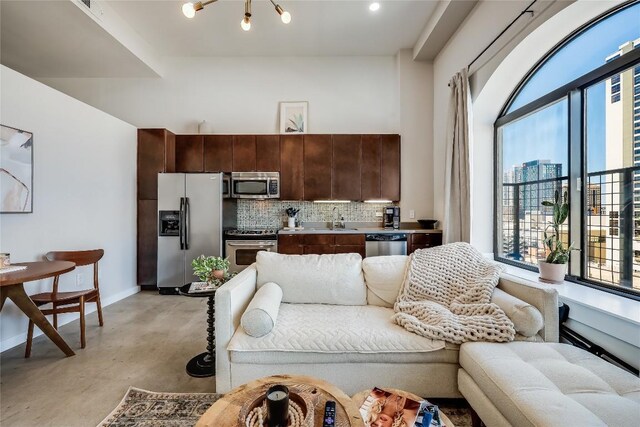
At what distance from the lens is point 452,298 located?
75.2 inches

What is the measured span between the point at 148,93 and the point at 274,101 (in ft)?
6.83

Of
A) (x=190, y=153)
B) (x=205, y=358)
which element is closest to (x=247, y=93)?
(x=190, y=153)

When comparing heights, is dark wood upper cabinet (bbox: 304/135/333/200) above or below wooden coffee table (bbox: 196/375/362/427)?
above

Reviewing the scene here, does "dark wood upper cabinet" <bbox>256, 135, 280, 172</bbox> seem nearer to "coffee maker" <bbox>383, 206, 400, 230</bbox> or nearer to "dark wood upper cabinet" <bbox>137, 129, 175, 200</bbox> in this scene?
"dark wood upper cabinet" <bbox>137, 129, 175, 200</bbox>

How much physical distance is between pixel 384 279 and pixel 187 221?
2.89 meters

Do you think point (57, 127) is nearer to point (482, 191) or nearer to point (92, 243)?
point (92, 243)

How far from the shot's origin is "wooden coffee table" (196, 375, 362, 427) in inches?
35.6

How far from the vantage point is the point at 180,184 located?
3.84 meters

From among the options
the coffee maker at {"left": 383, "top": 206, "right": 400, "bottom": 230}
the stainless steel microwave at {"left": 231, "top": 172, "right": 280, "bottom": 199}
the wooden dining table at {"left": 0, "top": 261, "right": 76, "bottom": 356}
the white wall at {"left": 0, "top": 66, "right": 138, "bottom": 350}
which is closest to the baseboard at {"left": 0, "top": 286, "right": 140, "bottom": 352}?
the white wall at {"left": 0, "top": 66, "right": 138, "bottom": 350}

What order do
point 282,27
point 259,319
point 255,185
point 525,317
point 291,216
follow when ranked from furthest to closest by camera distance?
point 291,216 < point 255,185 < point 282,27 < point 259,319 < point 525,317

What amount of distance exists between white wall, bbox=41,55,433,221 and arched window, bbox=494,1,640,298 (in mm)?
2159

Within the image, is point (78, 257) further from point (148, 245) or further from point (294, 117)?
point (294, 117)

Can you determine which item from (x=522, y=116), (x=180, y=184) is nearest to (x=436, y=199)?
(x=522, y=116)

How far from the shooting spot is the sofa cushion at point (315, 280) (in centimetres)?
215
